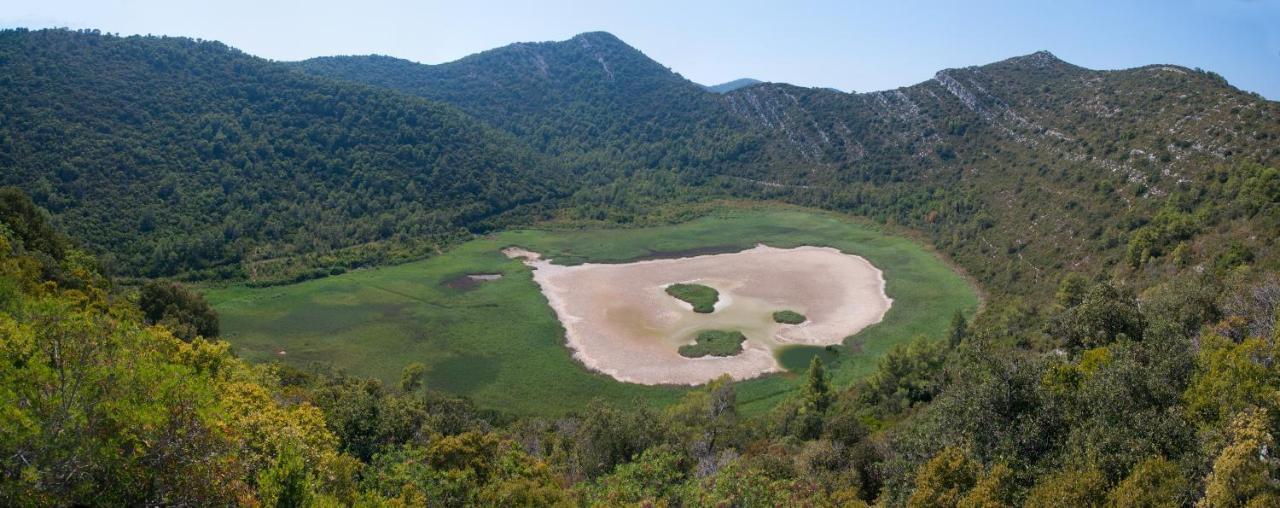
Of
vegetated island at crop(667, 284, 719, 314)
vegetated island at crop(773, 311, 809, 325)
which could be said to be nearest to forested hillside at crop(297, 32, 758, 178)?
vegetated island at crop(667, 284, 719, 314)

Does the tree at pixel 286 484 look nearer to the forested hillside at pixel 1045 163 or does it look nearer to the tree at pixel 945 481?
the tree at pixel 945 481

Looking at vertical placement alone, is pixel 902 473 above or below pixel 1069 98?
below

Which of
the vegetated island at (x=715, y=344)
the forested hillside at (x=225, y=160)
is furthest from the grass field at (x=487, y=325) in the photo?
the forested hillside at (x=225, y=160)

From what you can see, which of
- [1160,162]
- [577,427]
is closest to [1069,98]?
[1160,162]

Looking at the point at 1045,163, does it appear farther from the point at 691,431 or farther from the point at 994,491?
the point at 994,491

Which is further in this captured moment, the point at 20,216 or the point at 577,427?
the point at 20,216

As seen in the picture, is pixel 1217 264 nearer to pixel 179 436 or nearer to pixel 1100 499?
pixel 1100 499

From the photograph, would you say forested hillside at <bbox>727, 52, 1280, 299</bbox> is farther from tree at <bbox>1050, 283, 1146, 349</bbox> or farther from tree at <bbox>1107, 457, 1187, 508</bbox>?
tree at <bbox>1107, 457, 1187, 508</bbox>
